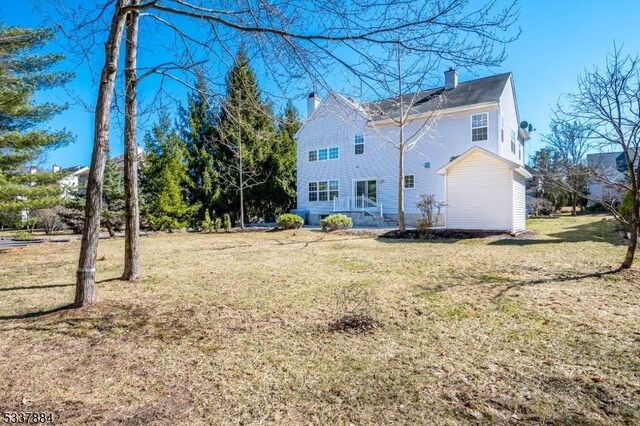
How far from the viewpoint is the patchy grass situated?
2236 mm

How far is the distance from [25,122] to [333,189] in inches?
613

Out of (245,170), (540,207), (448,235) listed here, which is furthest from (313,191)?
(540,207)

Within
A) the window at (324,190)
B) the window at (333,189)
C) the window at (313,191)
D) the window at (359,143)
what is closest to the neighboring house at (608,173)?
the window at (359,143)

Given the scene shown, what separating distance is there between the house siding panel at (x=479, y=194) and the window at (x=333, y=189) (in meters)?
9.30

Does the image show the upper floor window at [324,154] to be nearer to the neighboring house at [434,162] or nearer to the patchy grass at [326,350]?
the neighboring house at [434,162]

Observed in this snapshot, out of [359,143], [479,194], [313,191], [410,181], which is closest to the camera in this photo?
[479,194]

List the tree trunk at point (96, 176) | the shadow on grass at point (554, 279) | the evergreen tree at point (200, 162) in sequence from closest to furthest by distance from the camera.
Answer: the tree trunk at point (96, 176) < the shadow on grass at point (554, 279) < the evergreen tree at point (200, 162)

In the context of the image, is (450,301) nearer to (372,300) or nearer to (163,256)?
(372,300)

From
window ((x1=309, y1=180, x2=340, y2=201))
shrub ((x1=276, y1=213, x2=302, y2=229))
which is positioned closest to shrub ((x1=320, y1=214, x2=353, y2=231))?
shrub ((x1=276, y1=213, x2=302, y2=229))

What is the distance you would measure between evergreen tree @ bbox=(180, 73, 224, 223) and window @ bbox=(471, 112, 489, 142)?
50.0ft

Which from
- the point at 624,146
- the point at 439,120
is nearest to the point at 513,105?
the point at 439,120

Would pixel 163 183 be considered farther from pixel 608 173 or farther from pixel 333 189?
pixel 608 173

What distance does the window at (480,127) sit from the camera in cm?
1783

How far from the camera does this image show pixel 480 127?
709 inches
